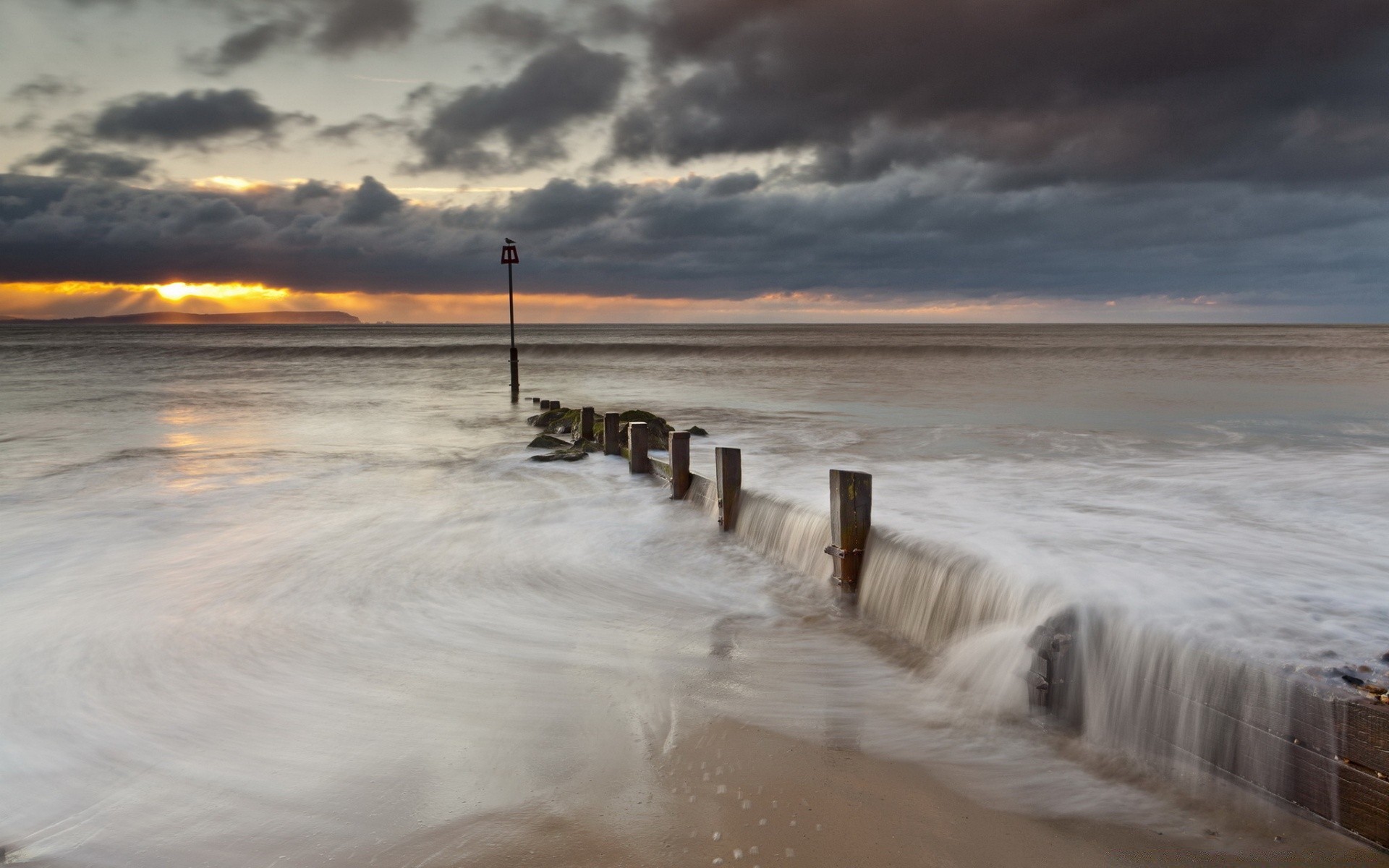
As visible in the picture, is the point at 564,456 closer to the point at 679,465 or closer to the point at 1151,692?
the point at 679,465

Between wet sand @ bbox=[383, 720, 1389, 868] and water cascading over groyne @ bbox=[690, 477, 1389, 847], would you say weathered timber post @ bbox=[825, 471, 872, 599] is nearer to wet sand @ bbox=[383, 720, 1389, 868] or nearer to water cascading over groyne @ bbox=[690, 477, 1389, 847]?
water cascading over groyne @ bbox=[690, 477, 1389, 847]

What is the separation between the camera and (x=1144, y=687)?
153 inches

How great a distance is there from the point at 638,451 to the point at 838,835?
27.7 feet

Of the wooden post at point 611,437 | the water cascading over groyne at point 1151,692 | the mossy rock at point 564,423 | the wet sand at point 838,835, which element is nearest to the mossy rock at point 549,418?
the mossy rock at point 564,423

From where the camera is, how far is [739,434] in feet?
56.7

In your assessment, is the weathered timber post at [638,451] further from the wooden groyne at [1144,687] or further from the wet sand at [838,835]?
the wet sand at [838,835]

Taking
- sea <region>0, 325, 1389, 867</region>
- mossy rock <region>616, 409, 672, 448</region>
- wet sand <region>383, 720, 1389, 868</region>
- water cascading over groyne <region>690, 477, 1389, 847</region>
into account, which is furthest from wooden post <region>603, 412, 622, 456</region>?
wet sand <region>383, 720, 1389, 868</region>

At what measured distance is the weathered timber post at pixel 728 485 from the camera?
8.26 meters

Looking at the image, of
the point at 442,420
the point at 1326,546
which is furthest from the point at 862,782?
the point at 442,420

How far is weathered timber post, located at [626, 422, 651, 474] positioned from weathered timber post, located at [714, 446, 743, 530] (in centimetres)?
322

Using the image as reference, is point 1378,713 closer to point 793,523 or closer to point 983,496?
point 793,523

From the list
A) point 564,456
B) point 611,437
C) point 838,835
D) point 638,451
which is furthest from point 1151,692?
point 564,456

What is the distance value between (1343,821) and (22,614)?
8307 mm

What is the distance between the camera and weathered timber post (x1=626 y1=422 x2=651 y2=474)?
37.4 ft
